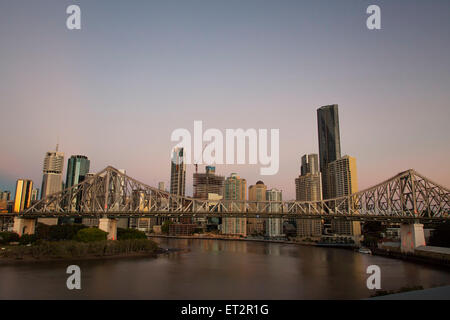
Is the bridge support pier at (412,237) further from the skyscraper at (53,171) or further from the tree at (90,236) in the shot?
the skyscraper at (53,171)

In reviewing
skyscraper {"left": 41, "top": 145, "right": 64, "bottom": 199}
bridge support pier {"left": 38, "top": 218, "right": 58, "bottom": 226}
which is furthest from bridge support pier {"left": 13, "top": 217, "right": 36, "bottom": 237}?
skyscraper {"left": 41, "top": 145, "right": 64, "bottom": 199}

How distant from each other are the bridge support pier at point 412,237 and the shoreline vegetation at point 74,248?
4258 centimetres

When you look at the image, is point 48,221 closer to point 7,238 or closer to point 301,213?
point 7,238

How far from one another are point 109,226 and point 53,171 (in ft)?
544

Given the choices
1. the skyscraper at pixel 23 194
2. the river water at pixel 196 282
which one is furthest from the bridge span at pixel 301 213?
the skyscraper at pixel 23 194

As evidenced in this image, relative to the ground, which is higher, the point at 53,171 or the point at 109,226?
the point at 53,171

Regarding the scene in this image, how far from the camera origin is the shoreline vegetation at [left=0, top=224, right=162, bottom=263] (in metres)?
38.5

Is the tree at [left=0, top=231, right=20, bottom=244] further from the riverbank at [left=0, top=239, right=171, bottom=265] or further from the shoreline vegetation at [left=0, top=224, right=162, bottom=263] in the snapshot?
the riverbank at [left=0, top=239, right=171, bottom=265]

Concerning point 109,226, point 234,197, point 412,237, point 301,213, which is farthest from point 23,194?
point 412,237

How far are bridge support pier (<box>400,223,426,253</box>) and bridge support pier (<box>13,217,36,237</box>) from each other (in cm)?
7356

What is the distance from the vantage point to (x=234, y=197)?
484 ft
